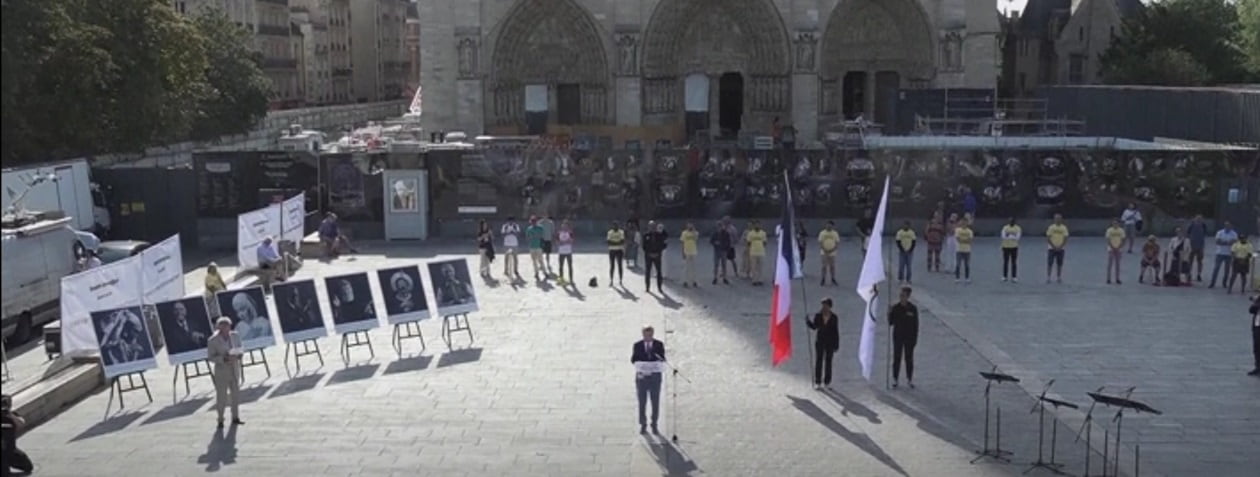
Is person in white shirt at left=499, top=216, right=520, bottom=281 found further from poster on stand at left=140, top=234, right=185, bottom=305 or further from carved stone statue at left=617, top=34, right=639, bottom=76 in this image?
carved stone statue at left=617, top=34, right=639, bottom=76

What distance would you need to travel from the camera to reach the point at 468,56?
47.1 meters

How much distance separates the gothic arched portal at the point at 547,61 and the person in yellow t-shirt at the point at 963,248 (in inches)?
896

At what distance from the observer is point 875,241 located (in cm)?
1692

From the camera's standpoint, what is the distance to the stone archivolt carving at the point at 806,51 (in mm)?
47156

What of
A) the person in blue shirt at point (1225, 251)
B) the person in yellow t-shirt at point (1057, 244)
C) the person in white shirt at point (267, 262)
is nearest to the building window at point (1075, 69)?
the person in blue shirt at point (1225, 251)

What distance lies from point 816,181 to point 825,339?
16.8 metres

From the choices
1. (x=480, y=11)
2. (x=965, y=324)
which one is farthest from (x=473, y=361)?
(x=480, y=11)

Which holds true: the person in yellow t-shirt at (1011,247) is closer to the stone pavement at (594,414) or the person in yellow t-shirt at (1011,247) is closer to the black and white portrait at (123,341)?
the stone pavement at (594,414)

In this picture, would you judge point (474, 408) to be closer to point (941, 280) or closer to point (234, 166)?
point (941, 280)

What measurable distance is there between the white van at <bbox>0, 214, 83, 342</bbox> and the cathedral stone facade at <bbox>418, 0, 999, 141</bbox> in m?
25.6

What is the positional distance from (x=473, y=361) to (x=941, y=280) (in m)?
11.3

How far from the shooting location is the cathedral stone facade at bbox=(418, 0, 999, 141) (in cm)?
4725

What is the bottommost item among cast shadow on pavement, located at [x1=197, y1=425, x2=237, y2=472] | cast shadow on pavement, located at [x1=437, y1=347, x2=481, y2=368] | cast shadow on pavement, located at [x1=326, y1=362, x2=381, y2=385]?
cast shadow on pavement, located at [x1=197, y1=425, x2=237, y2=472]

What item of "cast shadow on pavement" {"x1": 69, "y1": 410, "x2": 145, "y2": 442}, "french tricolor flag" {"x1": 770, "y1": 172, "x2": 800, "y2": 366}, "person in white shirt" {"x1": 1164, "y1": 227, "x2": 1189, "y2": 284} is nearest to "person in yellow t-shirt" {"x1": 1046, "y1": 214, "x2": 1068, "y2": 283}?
"person in white shirt" {"x1": 1164, "y1": 227, "x2": 1189, "y2": 284}
